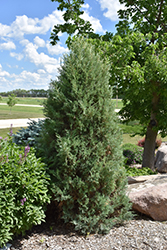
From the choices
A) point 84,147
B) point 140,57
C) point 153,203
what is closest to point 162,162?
point 140,57

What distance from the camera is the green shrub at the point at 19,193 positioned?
2848mm

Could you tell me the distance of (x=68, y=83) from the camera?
135 inches

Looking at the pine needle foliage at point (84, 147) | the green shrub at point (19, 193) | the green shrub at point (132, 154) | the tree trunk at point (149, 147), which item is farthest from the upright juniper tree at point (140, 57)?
the green shrub at point (19, 193)

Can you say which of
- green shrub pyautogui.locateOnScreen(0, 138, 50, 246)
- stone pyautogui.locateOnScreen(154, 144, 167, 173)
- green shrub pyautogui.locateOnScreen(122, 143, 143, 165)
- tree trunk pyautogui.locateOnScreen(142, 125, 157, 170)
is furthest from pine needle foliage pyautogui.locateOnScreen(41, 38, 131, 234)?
green shrub pyautogui.locateOnScreen(122, 143, 143, 165)

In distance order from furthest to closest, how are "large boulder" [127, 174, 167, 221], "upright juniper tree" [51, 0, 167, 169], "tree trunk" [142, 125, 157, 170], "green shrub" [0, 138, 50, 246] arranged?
1. "tree trunk" [142, 125, 157, 170]
2. "upright juniper tree" [51, 0, 167, 169]
3. "large boulder" [127, 174, 167, 221]
4. "green shrub" [0, 138, 50, 246]

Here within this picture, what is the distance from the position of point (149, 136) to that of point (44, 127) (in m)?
6.00

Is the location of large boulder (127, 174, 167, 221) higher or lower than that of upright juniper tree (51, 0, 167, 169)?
lower

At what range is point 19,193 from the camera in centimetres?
296

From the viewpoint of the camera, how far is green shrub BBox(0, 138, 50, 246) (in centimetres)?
285

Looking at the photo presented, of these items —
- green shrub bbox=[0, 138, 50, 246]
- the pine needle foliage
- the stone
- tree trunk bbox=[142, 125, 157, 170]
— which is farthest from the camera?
the stone

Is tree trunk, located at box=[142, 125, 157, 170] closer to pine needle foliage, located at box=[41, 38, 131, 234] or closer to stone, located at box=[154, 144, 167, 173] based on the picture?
stone, located at box=[154, 144, 167, 173]

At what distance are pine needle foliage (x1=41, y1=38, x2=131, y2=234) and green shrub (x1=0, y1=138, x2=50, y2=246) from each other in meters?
0.28

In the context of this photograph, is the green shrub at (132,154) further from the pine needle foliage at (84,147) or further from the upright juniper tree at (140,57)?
the pine needle foliage at (84,147)

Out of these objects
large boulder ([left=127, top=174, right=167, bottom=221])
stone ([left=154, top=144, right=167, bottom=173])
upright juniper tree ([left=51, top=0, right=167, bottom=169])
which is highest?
upright juniper tree ([left=51, top=0, right=167, bottom=169])
